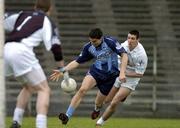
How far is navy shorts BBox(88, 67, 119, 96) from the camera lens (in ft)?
48.0

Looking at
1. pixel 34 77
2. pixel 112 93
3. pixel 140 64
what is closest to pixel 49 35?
pixel 34 77

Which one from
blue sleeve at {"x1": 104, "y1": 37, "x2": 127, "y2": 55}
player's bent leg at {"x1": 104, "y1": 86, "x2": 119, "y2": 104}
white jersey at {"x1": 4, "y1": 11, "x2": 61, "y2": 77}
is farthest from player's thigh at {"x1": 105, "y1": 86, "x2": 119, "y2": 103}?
white jersey at {"x1": 4, "y1": 11, "x2": 61, "y2": 77}

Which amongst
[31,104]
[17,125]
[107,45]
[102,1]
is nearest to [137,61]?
[107,45]

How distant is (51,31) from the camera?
1002cm

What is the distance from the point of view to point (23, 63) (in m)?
10.1

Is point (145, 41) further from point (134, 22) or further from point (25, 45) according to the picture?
point (25, 45)

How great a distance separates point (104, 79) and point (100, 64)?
0.37 metres

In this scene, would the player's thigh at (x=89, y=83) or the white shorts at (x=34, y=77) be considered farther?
the player's thigh at (x=89, y=83)

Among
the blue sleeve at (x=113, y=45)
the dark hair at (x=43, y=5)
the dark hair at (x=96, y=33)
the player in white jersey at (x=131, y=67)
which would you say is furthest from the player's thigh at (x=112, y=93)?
the dark hair at (x=43, y=5)

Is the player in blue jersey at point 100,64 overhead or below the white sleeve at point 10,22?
below

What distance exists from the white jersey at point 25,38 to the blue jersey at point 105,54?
3.61 meters

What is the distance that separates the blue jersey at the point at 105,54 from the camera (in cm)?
1388

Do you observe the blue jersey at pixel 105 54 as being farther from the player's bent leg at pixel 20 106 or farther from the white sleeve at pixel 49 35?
the white sleeve at pixel 49 35

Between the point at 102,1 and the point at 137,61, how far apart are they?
12586 mm
